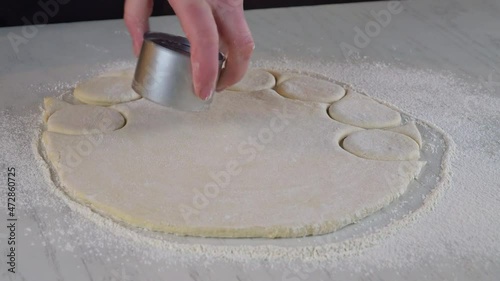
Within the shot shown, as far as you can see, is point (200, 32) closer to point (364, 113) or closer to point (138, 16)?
point (138, 16)

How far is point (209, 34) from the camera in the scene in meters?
1.08

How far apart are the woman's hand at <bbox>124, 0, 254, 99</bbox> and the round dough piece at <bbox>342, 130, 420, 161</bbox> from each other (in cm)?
29

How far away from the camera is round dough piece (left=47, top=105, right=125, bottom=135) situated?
4.48ft

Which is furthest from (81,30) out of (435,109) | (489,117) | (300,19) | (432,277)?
(432,277)

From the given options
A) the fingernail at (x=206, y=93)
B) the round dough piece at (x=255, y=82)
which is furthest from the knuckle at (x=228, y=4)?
the round dough piece at (x=255, y=82)

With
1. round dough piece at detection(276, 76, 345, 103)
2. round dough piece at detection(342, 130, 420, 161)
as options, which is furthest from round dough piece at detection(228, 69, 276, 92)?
round dough piece at detection(342, 130, 420, 161)

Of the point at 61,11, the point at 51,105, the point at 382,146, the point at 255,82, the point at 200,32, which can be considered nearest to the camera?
the point at 200,32

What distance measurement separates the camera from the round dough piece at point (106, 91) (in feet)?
4.93

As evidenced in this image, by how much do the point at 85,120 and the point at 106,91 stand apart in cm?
15

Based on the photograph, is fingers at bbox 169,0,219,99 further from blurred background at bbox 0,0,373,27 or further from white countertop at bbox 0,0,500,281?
blurred background at bbox 0,0,373,27

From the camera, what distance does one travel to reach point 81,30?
1.92 metres

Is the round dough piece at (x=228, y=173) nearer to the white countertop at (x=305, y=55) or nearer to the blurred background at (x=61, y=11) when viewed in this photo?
the white countertop at (x=305, y=55)

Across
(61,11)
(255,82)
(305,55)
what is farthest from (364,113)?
(61,11)

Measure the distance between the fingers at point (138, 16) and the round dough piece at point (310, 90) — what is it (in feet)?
1.32
